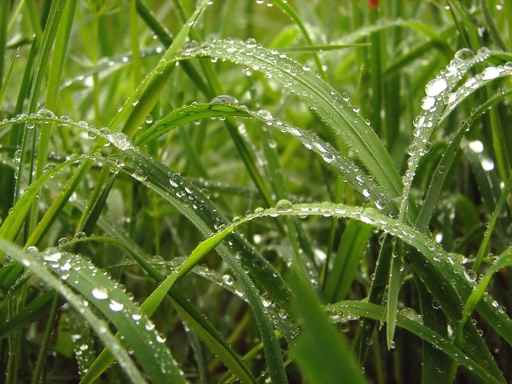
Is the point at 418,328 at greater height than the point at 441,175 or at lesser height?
lesser

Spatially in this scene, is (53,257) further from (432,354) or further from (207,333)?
(432,354)

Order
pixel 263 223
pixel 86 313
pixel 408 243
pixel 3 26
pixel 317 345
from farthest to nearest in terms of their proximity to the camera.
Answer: pixel 263 223 < pixel 3 26 < pixel 408 243 < pixel 86 313 < pixel 317 345


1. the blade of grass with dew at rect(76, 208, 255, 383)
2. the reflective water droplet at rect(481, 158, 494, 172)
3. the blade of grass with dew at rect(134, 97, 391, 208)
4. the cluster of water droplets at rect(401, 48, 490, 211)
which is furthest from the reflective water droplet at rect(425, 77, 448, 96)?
the blade of grass with dew at rect(76, 208, 255, 383)

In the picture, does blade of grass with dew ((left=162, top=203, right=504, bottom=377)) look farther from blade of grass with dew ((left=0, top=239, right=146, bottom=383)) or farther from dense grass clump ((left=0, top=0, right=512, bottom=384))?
blade of grass with dew ((left=0, top=239, right=146, bottom=383))

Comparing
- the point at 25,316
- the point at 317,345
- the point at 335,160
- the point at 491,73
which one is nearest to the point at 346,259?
the point at 335,160

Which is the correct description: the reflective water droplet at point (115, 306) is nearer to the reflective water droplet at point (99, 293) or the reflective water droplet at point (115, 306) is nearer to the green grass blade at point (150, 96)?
the reflective water droplet at point (99, 293)

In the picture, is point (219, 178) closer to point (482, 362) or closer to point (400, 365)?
point (400, 365)
